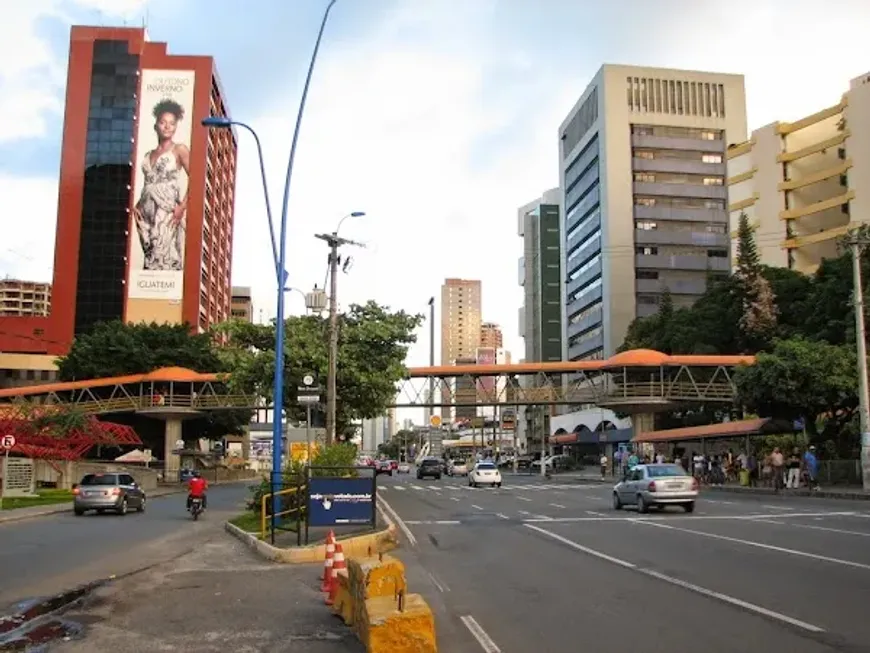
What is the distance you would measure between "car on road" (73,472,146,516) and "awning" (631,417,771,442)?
2708 centimetres

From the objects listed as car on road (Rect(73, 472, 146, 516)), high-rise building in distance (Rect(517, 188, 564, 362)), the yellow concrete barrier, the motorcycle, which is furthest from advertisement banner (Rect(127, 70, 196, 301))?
the yellow concrete barrier

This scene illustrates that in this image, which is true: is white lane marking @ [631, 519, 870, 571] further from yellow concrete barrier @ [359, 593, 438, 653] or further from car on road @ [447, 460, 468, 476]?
car on road @ [447, 460, 468, 476]

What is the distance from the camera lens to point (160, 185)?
349ft

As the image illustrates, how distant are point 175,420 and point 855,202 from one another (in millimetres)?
61444

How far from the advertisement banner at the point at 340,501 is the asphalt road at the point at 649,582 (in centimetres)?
118

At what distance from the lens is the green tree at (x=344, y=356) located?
3981 centimetres

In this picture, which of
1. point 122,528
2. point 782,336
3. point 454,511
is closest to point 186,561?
point 122,528

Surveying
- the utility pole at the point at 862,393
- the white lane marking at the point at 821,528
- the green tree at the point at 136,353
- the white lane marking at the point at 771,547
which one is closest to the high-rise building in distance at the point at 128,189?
the green tree at the point at 136,353

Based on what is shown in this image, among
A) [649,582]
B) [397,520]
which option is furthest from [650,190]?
[649,582]

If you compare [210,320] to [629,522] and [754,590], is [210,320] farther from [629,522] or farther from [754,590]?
[754,590]

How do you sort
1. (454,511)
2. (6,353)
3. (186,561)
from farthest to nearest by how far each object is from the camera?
1. (6,353)
2. (454,511)
3. (186,561)

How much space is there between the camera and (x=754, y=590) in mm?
10734

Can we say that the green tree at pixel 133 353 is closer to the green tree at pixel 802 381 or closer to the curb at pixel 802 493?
the curb at pixel 802 493

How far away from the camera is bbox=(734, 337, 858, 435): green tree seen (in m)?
37.7
